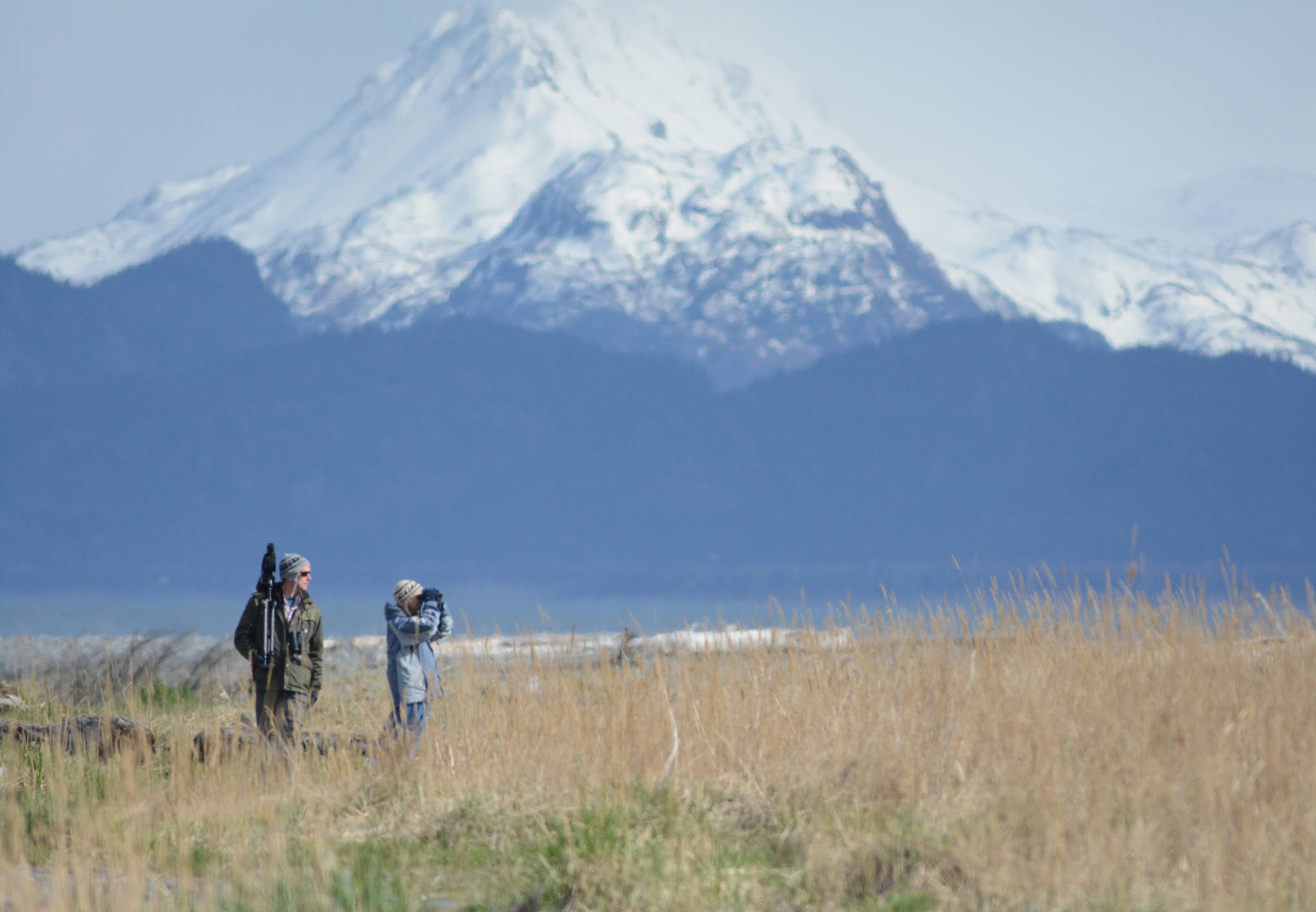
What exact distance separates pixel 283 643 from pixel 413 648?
3.05 ft

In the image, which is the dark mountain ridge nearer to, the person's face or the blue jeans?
the blue jeans

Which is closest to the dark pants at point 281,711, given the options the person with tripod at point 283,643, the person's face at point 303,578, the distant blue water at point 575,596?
the person with tripod at point 283,643

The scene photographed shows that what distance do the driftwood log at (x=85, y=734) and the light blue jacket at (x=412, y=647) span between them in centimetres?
211

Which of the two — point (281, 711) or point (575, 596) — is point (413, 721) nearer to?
point (281, 711)

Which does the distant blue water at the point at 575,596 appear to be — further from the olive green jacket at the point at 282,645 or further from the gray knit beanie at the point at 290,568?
the gray knit beanie at the point at 290,568

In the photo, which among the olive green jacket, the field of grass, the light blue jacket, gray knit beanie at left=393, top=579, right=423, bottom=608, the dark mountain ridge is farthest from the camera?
the dark mountain ridge

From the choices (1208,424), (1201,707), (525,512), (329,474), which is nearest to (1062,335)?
(1208,424)

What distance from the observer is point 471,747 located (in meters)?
8.48

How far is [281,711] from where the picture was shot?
30.6 ft

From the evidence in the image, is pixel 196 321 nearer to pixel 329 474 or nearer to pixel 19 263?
pixel 19 263

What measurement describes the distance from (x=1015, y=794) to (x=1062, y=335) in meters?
169

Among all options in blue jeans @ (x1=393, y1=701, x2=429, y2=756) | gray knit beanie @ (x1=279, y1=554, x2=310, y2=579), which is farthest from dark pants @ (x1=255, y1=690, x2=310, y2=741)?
gray knit beanie @ (x1=279, y1=554, x2=310, y2=579)

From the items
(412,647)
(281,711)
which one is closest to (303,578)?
(412,647)

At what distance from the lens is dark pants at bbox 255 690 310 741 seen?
30.2 feet
